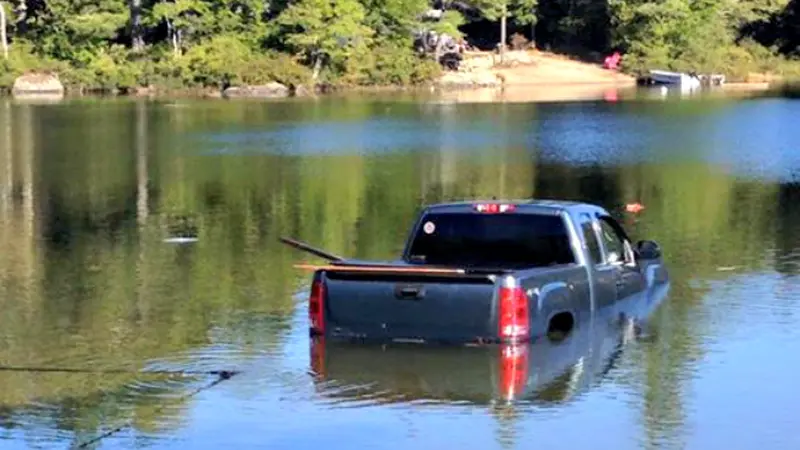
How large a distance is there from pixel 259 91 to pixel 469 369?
7413 cm

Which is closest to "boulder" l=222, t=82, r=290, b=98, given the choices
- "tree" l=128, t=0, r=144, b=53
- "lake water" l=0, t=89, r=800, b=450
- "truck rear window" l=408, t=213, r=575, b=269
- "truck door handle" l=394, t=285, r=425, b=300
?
"tree" l=128, t=0, r=144, b=53

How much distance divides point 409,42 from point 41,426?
83.4m

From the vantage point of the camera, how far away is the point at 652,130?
48531mm

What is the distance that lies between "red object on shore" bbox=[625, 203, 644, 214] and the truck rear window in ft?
39.1

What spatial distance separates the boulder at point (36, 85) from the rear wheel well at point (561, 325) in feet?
245

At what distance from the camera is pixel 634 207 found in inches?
992

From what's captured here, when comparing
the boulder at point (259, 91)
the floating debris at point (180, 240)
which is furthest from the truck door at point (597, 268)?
the boulder at point (259, 91)

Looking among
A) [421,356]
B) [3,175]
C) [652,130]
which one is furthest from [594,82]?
[421,356]

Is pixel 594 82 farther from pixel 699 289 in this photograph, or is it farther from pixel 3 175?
pixel 699 289

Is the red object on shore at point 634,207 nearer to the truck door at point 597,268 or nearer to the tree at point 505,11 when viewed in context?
the truck door at point 597,268

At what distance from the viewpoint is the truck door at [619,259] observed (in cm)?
1358

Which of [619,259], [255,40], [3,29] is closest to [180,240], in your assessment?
[619,259]

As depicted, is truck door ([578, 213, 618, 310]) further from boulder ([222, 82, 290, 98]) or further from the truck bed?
boulder ([222, 82, 290, 98])

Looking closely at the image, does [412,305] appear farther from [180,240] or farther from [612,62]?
[612,62]
